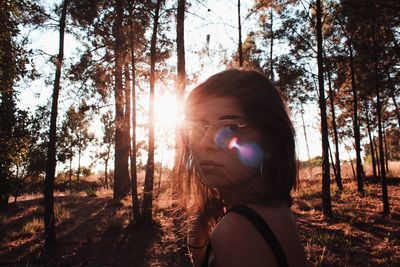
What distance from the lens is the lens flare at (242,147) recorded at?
1.15 meters

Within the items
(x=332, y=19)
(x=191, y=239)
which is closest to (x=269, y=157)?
(x=191, y=239)

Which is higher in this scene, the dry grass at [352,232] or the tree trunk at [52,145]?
the tree trunk at [52,145]

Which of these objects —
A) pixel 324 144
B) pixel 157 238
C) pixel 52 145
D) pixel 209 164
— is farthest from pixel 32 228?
pixel 209 164

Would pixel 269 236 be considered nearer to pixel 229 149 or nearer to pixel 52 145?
pixel 229 149

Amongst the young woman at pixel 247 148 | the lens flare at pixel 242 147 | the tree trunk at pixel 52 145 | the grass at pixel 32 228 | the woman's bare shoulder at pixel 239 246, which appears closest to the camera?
the woman's bare shoulder at pixel 239 246

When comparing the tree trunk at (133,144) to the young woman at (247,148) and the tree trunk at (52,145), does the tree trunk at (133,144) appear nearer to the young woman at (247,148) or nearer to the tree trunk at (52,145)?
the tree trunk at (52,145)

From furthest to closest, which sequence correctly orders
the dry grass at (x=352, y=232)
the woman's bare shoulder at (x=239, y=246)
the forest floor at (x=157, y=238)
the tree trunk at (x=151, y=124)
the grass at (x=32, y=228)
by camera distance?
the grass at (x=32, y=228) → the tree trunk at (x=151, y=124) → the forest floor at (x=157, y=238) → the dry grass at (x=352, y=232) → the woman's bare shoulder at (x=239, y=246)

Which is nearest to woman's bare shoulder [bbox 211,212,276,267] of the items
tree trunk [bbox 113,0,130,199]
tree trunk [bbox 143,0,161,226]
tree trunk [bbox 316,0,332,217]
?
tree trunk [bbox 143,0,161,226]

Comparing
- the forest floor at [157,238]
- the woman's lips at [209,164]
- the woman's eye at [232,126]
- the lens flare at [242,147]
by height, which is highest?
the woman's eye at [232,126]

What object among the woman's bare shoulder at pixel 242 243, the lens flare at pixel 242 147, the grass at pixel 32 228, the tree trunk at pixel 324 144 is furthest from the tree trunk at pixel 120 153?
the woman's bare shoulder at pixel 242 243

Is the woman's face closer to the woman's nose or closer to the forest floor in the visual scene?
the woman's nose

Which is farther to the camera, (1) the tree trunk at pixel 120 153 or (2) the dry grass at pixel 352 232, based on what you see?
(1) the tree trunk at pixel 120 153

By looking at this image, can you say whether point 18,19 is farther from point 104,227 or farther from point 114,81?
point 104,227

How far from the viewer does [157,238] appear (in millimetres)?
11219
